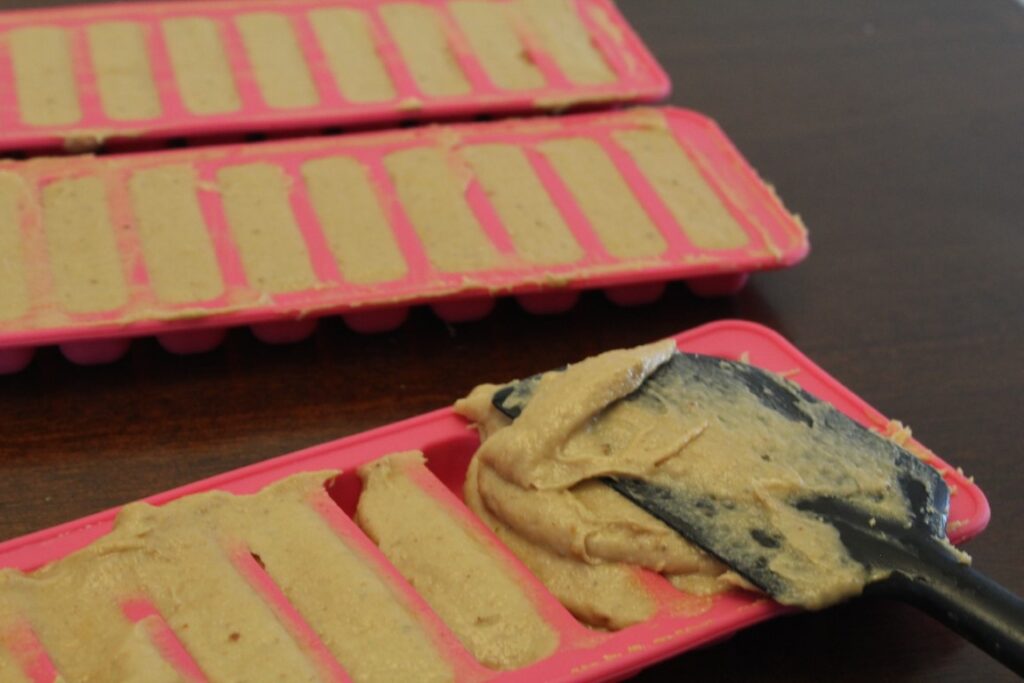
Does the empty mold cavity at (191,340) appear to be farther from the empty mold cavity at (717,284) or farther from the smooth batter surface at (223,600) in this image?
the empty mold cavity at (717,284)

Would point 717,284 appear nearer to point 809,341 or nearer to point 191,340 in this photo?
point 809,341

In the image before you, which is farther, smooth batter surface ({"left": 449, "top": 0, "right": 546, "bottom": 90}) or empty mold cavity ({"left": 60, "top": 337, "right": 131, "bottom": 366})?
smooth batter surface ({"left": 449, "top": 0, "right": 546, "bottom": 90})

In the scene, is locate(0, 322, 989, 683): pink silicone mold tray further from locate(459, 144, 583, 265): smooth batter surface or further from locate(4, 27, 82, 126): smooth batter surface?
locate(4, 27, 82, 126): smooth batter surface

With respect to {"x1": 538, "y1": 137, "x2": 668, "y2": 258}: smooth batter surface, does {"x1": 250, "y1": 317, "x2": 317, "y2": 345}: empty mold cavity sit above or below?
below

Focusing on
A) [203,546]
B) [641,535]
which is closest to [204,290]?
[203,546]

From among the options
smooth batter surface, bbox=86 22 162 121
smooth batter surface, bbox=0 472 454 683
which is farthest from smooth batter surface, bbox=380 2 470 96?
smooth batter surface, bbox=0 472 454 683

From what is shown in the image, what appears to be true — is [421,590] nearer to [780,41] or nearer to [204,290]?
[204,290]
